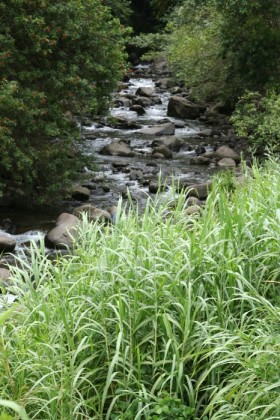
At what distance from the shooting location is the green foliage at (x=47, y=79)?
9633 millimetres

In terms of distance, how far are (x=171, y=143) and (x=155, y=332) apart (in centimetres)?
1110

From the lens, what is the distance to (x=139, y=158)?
13594mm

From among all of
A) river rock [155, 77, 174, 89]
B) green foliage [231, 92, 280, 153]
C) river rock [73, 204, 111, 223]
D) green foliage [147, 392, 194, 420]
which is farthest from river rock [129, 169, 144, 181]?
river rock [155, 77, 174, 89]

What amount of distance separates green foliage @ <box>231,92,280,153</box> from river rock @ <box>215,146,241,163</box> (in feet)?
1.34

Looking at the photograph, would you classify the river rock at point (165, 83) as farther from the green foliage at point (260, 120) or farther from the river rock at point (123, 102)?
the green foliage at point (260, 120)

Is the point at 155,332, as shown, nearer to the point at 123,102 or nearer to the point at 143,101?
the point at 143,101

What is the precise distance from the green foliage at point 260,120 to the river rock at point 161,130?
1800 mm

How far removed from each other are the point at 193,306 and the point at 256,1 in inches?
472

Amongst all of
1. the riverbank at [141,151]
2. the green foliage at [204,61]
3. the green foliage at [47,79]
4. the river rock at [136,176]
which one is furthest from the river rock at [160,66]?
the green foliage at [47,79]

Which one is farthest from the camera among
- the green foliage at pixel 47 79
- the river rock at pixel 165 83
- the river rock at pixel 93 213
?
the river rock at pixel 165 83

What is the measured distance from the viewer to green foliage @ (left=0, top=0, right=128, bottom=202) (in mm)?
→ 9633

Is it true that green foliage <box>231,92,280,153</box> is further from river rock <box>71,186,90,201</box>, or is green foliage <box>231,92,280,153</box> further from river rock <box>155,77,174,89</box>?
river rock <box>155,77,174,89</box>

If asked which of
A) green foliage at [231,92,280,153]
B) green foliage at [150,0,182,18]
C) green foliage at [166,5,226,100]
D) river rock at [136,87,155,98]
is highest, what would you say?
green foliage at [150,0,182,18]

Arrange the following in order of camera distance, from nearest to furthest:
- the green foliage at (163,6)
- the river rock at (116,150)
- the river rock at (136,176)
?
the river rock at (136,176) < the river rock at (116,150) < the green foliage at (163,6)
